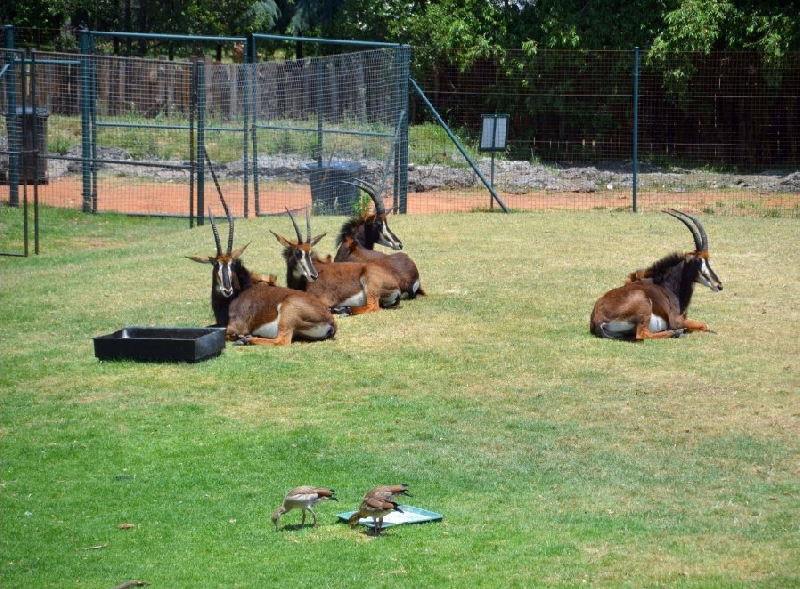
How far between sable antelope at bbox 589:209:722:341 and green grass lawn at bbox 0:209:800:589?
0.72 ft

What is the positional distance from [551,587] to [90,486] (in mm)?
3432

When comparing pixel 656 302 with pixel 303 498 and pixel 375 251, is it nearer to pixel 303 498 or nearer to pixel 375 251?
pixel 375 251

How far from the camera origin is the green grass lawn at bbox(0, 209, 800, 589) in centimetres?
623

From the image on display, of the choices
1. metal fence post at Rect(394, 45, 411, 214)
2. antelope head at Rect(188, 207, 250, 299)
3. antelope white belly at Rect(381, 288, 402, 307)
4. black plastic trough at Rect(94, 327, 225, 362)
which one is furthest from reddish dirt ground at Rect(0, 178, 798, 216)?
black plastic trough at Rect(94, 327, 225, 362)

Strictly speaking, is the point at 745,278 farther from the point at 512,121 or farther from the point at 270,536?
the point at 512,121

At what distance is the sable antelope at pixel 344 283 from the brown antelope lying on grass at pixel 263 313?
2.94 ft

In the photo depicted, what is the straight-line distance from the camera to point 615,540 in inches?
252

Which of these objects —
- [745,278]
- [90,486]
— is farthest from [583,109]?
[90,486]

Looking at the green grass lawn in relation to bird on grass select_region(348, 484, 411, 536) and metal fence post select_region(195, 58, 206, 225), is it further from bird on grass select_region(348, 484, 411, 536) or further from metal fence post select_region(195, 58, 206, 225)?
metal fence post select_region(195, 58, 206, 225)

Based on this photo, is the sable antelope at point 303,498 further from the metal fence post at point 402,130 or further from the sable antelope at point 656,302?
the metal fence post at point 402,130

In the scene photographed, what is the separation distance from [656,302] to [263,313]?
12.6 feet

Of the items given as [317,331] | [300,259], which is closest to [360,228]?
[300,259]

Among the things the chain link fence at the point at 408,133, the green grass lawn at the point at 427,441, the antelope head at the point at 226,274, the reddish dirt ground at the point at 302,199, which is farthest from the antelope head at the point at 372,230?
the reddish dirt ground at the point at 302,199

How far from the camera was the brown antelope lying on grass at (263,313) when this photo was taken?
11.5 metres
